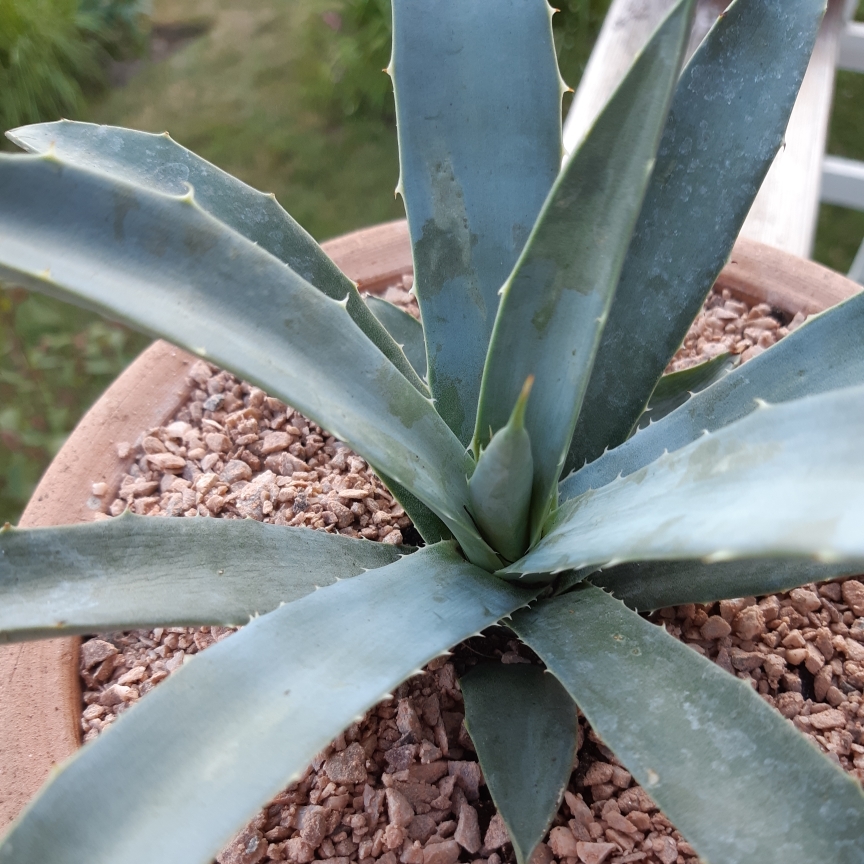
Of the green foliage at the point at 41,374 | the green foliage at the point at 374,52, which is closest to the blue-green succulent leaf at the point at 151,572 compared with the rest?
the green foliage at the point at 41,374

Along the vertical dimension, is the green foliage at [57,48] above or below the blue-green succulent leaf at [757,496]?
below

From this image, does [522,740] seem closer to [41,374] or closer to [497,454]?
[497,454]

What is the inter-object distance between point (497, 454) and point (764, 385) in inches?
10.5

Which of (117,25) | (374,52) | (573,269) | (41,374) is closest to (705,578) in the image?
(573,269)

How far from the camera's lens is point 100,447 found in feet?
3.08

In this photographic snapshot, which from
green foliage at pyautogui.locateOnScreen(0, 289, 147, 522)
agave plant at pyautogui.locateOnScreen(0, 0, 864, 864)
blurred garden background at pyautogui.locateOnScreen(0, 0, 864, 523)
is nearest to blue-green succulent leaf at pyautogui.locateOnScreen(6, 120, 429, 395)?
agave plant at pyautogui.locateOnScreen(0, 0, 864, 864)

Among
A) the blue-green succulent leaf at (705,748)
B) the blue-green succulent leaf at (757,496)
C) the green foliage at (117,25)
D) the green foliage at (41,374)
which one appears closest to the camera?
the blue-green succulent leaf at (757,496)

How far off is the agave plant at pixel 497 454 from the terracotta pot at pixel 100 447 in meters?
0.26

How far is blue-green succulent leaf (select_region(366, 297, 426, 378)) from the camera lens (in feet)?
2.97

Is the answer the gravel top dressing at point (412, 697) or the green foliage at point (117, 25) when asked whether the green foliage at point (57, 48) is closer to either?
the green foliage at point (117, 25)

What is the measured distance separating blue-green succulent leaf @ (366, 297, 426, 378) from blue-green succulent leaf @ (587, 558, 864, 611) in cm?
34

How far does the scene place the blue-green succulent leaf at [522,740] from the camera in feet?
1.94

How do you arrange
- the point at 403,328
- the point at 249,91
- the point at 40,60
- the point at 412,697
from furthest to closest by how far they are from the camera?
the point at 249,91 < the point at 40,60 < the point at 403,328 < the point at 412,697

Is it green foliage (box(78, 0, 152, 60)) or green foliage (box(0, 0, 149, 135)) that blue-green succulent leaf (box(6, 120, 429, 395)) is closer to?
green foliage (box(0, 0, 149, 135))
